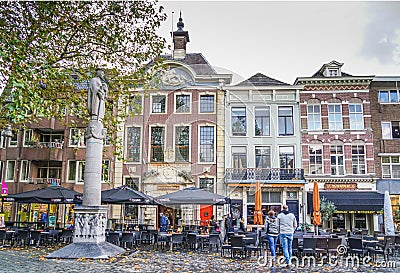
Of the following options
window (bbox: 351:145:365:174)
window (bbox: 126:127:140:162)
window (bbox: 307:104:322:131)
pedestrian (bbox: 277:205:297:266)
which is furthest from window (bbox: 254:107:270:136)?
pedestrian (bbox: 277:205:297:266)

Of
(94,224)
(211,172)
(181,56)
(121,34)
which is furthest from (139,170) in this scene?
(94,224)

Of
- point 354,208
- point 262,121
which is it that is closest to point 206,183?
point 262,121

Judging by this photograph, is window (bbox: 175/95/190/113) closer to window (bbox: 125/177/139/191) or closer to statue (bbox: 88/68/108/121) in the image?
window (bbox: 125/177/139/191)

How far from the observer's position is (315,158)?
86.7 ft

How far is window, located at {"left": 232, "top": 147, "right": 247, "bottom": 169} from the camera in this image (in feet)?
87.4

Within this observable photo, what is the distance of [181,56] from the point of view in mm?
31016

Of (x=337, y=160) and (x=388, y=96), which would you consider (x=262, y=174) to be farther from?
(x=388, y=96)

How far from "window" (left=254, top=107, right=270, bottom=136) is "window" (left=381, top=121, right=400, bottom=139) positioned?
759 centimetres

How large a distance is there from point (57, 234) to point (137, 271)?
7.77 metres

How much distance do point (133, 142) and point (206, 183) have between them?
228 inches

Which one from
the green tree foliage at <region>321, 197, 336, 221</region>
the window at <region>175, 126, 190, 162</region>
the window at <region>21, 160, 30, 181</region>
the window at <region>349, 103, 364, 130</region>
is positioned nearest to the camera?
the green tree foliage at <region>321, 197, 336, 221</region>

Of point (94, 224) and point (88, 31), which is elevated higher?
point (88, 31)

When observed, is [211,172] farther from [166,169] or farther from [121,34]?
[121,34]

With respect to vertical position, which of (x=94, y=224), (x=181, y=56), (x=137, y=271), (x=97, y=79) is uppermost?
(x=181, y=56)
